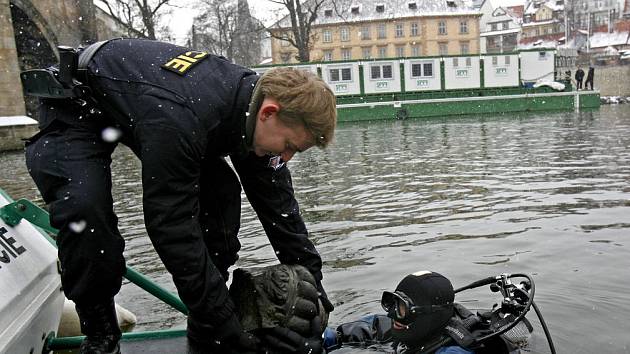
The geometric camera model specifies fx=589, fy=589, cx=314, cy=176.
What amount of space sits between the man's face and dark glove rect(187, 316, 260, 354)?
740 millimetres

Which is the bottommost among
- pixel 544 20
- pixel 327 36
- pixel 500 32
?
pixel 327 36

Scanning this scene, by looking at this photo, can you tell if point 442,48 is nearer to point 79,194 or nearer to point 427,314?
point 427,314

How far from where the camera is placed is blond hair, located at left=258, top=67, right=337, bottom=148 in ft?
7.38

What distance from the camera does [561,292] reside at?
13.6 feet

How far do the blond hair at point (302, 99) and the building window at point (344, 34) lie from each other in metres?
61.4

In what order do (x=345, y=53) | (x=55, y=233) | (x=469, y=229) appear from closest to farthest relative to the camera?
1. (x=55, y=233)
2. (x=469, y=229)
3. (x=345, y=53)

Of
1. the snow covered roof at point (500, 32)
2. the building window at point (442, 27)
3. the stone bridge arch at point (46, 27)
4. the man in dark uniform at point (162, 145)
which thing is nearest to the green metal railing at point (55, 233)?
the man in dark uniform at point (162, 145)

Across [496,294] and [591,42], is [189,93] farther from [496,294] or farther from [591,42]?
[591,42]

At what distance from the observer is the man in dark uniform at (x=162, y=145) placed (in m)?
2.20

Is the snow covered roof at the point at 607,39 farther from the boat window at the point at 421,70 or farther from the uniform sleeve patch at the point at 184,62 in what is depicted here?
the uniform sleeve patch at the point at 184,62

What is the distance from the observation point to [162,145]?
2133 mm

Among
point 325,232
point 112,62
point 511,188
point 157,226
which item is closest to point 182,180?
point 157,226

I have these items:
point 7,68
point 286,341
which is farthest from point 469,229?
point 7,68

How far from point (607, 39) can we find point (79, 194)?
7949 cm
